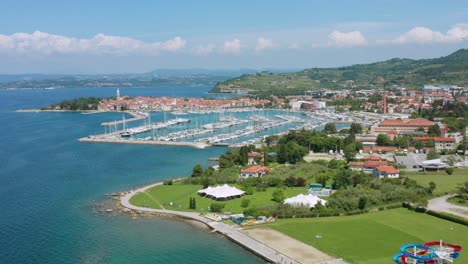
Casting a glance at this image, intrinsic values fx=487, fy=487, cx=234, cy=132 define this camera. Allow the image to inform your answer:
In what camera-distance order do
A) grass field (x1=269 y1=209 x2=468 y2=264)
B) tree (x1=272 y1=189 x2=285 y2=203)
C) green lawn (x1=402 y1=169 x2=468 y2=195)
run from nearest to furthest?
grass field (x1=269 y1=209 x2=468 y2=264) < tree (x1=272 y1=189 x2=285 y2=203) < green lawn (x1=402 y1=169 x2=468 y2=195)

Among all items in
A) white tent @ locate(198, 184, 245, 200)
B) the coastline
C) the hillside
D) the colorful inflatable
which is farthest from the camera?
the hillside

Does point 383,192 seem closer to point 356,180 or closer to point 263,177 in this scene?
point 356,180

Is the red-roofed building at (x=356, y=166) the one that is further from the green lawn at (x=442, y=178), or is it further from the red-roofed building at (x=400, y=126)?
the red-roofed building at (x=400, y=126)

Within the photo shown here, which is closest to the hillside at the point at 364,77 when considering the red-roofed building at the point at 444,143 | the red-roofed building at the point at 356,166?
the red-roofed building at the point at 444,143

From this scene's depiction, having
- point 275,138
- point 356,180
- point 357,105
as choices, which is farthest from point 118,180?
point 357,105

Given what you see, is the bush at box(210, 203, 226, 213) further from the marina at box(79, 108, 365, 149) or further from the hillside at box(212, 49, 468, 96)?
the hillside at box(212, 49, 468, 96)

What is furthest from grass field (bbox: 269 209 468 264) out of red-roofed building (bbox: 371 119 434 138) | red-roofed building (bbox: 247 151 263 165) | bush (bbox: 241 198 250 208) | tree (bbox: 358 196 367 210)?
red-roofed building (bbox: 371 119 434 138)

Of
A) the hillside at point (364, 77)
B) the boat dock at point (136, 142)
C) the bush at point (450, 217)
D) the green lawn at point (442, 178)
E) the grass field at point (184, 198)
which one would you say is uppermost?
the hillside at point (364, 77)
